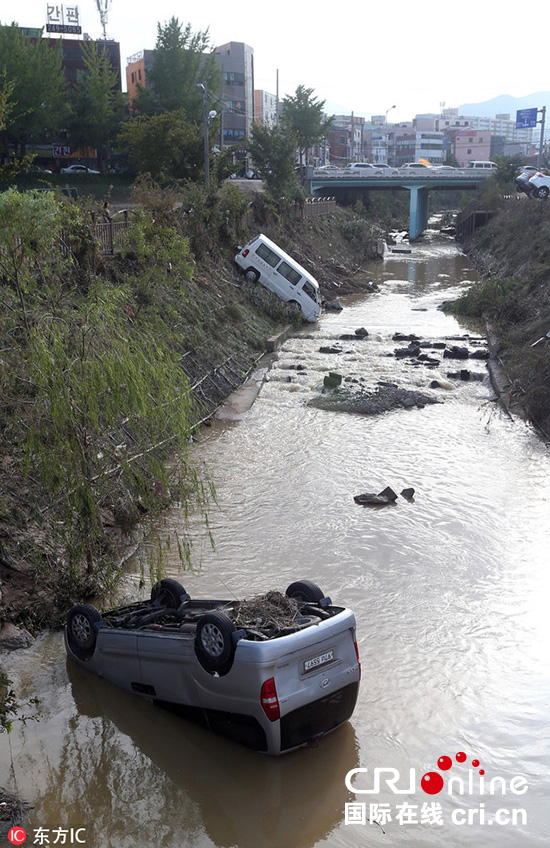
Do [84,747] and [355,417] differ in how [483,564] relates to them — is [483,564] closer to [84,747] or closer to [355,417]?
[84,747]

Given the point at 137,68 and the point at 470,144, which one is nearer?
the point at 137,68

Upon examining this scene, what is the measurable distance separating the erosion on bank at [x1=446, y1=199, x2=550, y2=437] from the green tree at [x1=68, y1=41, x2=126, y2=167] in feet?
94.6

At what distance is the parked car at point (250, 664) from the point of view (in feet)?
21.0

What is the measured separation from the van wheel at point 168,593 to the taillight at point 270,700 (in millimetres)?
2343

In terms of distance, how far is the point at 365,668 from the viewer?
901 centimetres

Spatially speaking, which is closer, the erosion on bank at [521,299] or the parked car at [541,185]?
the erosion on bank at [521,299]

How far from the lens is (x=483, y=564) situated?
11789mm

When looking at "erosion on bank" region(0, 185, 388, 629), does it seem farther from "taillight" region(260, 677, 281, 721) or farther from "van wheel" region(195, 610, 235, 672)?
"taillight" region(260, 677, 281, 721)

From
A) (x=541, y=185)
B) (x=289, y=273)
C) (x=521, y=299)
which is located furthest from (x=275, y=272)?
(x=541, y=185)

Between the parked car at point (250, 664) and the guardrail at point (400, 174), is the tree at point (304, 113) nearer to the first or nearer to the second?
the guardrail at point (400, 174)

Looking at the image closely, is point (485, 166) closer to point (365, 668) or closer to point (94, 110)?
point (94, 110)

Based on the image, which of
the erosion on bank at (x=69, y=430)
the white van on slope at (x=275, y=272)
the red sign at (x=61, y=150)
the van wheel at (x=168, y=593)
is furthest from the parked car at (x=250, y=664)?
the red sign at (x=61, y=150)

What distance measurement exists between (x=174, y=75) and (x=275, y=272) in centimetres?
3818

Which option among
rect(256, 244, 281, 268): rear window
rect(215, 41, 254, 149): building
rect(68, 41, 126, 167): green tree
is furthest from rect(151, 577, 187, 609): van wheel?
rect(215, 41, 254, 149): building
